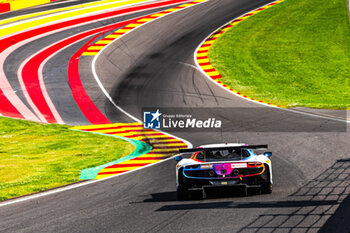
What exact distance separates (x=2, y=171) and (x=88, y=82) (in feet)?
50.4

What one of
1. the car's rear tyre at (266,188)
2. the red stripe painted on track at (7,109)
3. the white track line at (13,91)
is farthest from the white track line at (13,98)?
the car's rear tyre at (266,188)

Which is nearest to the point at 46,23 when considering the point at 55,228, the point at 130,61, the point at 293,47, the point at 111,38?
the point at 111,38

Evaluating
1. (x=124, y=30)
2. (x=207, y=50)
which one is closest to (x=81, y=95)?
(x=207, y=50)

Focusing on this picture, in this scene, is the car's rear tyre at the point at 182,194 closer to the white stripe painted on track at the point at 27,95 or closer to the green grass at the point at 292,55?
the white stripe painted on track at the point at 27,95

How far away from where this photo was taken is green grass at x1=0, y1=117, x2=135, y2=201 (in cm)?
1436

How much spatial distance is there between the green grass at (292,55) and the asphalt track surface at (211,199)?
334 cm

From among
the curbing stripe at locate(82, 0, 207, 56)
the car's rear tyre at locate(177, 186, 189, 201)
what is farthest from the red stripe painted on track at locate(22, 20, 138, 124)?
the car's rear tyre at locate(177, 186, 189, 201)

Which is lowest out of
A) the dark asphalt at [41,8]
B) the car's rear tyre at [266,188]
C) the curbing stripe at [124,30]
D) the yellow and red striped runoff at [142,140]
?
the yellow and red striped runoff at [142,140]

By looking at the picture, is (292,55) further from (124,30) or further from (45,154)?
(45,154)

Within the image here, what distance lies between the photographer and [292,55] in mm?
35531

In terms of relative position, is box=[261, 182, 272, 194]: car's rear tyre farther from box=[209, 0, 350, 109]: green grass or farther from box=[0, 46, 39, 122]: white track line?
box=[209, 0, 350, 109]: green grass

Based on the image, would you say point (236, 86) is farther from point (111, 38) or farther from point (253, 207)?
point (253, 207)

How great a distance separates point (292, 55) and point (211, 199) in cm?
2605

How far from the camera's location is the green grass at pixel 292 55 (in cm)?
2994
